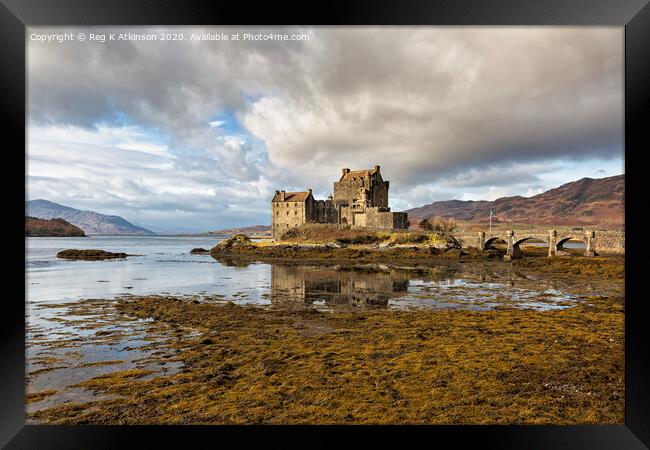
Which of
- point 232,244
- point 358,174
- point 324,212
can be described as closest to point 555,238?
point 358,174

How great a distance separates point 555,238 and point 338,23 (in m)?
48.5

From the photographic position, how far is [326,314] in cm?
1240

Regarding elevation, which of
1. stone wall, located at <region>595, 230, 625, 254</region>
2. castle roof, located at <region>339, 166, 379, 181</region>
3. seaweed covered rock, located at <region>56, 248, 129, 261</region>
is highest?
castle roof, located at <region>339, 166, 379, 181</region>

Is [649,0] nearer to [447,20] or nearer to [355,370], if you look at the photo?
[447,20]

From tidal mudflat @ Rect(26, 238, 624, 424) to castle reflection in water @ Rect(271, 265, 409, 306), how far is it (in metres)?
0.85

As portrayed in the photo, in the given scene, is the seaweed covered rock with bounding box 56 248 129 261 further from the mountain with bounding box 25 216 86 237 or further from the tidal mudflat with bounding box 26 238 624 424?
the mountain with bounding box 25 216 86 237

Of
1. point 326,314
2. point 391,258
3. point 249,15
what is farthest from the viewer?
point 391,258

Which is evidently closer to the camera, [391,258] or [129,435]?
[129,435]

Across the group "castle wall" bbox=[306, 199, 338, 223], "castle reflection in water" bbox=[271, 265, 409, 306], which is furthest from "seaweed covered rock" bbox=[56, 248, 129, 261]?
"castle reflection in water" bbox=[271, 265, 409, 306]

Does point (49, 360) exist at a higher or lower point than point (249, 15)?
lower

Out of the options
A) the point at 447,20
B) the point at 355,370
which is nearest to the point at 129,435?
the point at 355,370

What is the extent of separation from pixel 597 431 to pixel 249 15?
744cm

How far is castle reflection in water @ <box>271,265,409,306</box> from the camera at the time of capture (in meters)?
15.4

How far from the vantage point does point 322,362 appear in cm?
709
